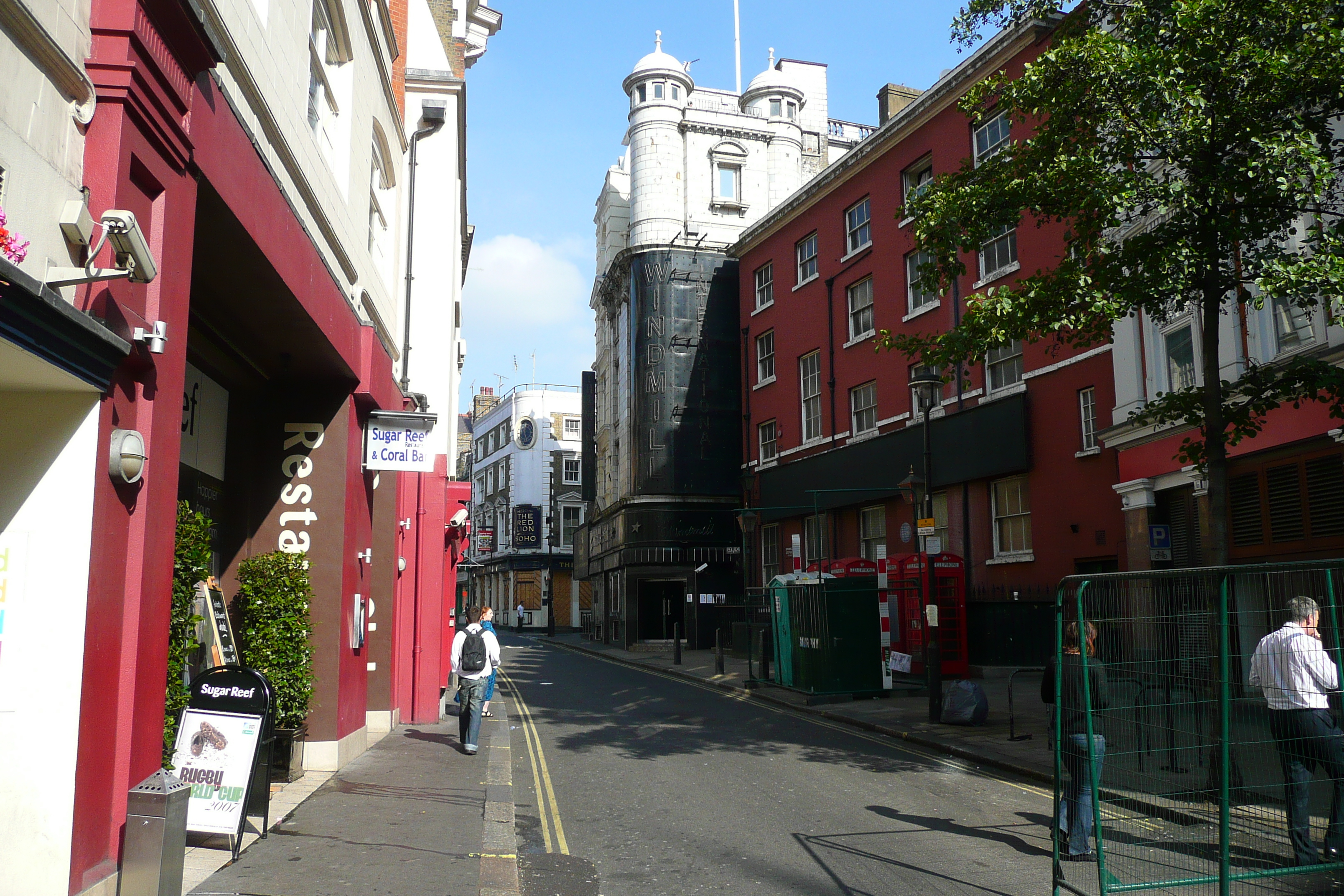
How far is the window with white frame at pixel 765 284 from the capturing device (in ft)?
115

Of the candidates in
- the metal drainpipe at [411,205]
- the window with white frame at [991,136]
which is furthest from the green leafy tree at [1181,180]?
the window with white frame at [991,136]

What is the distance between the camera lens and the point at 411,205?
1570 centimetres

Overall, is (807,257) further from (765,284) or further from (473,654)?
(473,654)

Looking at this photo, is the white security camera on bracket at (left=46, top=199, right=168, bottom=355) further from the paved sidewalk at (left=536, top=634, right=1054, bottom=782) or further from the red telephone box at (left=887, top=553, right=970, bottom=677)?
the red telephone box at (left=887, top=553, right=970, bottom=677)

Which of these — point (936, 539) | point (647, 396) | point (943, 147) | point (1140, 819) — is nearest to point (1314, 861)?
point (1140, 819)

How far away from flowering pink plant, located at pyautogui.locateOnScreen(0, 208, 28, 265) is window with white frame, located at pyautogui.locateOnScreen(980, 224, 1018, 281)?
837 inches

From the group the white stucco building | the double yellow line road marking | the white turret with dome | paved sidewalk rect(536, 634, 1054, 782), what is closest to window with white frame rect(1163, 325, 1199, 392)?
paved sidewalk rect(536, 634, 1054, 782)

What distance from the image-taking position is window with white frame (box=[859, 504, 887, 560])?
28.0 meters

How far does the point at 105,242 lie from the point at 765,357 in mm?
30655

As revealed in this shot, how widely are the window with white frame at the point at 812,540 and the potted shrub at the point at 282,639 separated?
2141 centimetres

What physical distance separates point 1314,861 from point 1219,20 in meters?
8.14

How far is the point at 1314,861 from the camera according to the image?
5195 mm

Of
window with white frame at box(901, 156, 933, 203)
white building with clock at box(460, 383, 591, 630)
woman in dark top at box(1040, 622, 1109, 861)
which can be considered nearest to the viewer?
woman in dark top at box(1040, 622, 1109, 861)

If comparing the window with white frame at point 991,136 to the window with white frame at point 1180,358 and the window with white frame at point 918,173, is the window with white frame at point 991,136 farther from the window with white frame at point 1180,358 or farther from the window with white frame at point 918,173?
the window with white frame at point 1180,358
